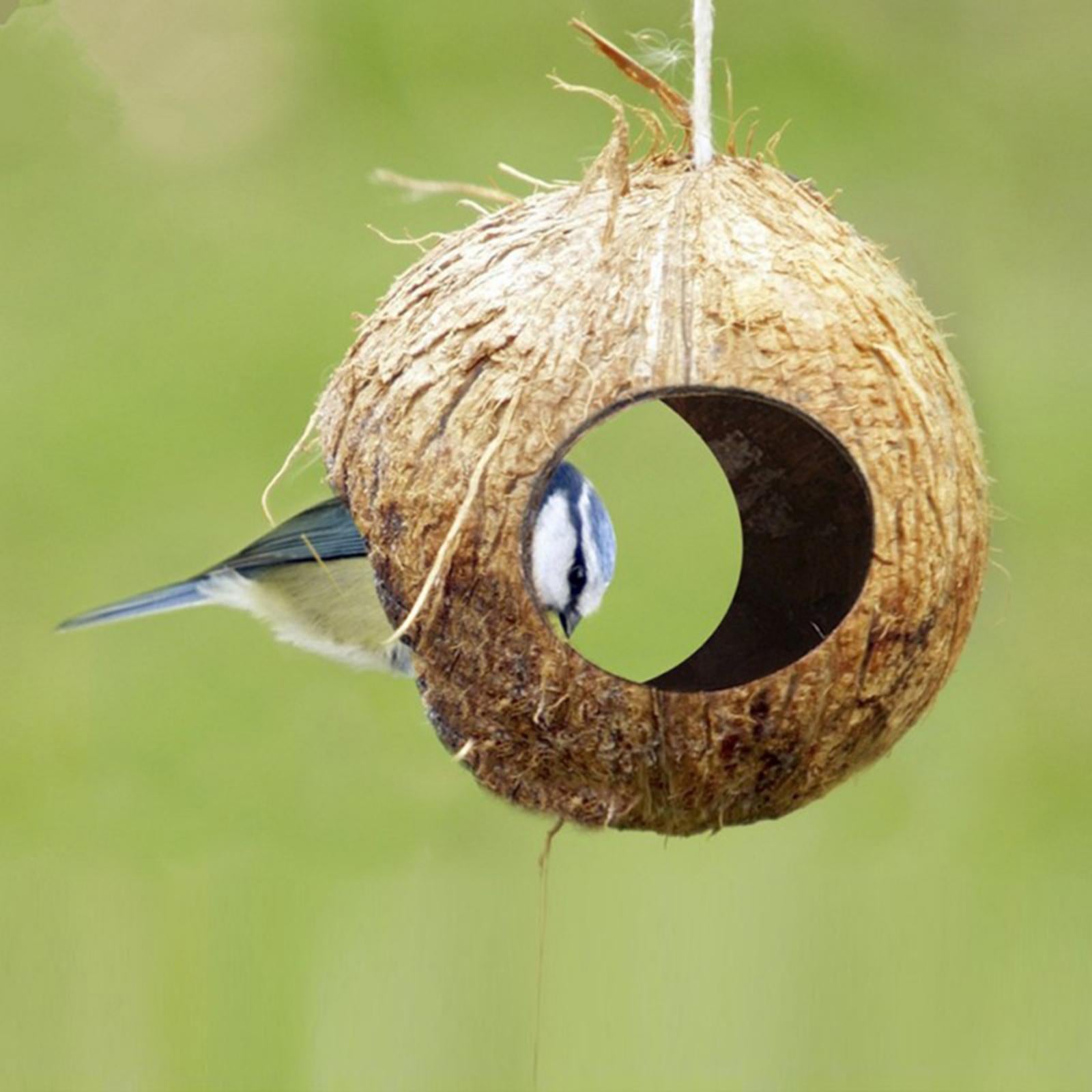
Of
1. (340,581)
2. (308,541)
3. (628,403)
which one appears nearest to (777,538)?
(628,403)

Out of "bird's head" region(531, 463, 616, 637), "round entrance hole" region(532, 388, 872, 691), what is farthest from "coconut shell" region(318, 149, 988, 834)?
"bird's head" region(531, 463, 616, 637)

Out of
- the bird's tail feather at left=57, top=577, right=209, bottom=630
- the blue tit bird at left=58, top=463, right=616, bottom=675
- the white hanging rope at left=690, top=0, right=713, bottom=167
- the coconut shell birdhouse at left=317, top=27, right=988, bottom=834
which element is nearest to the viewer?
the white hanging rope at left=690, top=0, right=713, bottom=167

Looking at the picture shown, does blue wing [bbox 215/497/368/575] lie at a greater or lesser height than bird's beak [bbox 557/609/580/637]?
greater

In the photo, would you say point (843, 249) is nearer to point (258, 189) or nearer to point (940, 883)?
point (940, 883)

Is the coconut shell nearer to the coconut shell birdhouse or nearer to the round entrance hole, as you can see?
the coconut shell birdhouse

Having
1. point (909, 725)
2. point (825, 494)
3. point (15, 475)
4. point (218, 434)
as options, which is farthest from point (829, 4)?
point (909, 725)

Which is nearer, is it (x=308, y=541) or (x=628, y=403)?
(x=628, y=403)

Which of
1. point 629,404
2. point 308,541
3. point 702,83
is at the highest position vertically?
point 702,83

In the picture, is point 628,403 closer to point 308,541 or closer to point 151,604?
point 308,541
